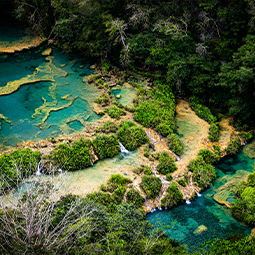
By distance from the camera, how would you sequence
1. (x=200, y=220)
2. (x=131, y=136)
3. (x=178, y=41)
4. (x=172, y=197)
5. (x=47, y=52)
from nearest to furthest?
1. (x=200, y=220)
2. (x=172, y=197)
3. (x=131, y=136)
4. (x=178, y=41)
5. (x=47, y=52)

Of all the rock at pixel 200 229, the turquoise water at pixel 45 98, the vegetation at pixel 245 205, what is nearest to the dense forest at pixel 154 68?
the vegetation at pixel 245 205

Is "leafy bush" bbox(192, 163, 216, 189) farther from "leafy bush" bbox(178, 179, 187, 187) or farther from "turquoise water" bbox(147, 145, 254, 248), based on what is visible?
"leafy bush" bbox(178, 179, 187, 187)

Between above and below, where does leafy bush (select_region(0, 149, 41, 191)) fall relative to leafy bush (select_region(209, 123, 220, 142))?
below

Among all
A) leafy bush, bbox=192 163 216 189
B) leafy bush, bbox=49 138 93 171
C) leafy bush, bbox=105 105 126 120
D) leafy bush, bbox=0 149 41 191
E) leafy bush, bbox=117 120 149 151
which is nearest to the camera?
leafy bush, bbox=0 149 41 191

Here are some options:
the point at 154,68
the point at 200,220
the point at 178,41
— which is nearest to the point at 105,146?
the point at 200,220

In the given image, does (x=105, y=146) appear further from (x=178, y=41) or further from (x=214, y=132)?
(x=178, y=41)

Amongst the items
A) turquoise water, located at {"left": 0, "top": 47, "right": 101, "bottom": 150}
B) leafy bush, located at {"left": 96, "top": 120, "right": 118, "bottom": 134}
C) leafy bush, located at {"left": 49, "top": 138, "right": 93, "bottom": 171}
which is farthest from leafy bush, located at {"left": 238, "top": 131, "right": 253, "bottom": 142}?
leafy bush, located at {"left": 49, "top": 138, "right": 93, "bottom": 171}
